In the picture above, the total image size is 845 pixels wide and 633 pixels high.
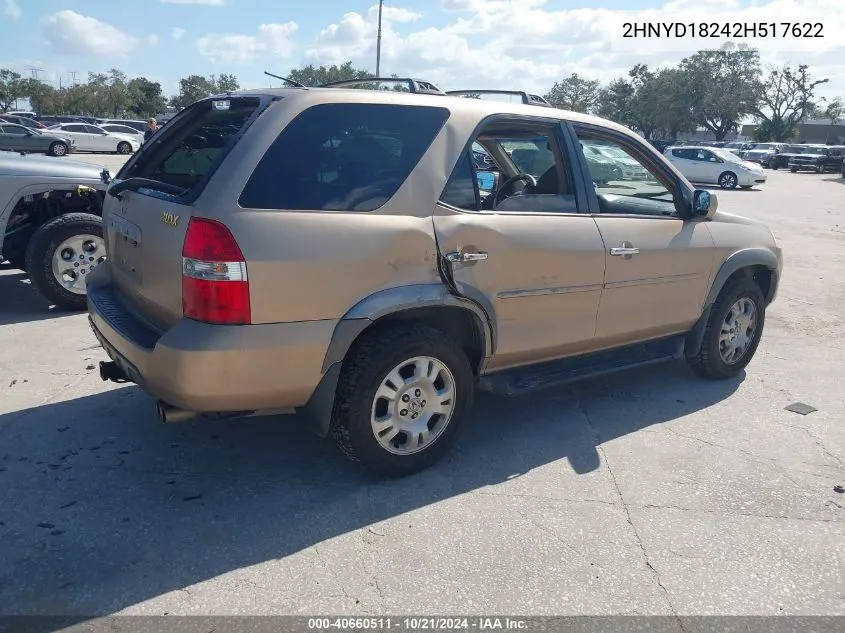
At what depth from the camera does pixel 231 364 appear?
2.95 metres

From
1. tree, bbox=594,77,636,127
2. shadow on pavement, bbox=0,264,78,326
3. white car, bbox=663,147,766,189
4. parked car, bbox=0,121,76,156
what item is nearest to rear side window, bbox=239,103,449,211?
shadow on pavement, bbox=0,264,78,326

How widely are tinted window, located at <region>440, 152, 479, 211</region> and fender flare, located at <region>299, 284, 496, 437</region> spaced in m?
0.44

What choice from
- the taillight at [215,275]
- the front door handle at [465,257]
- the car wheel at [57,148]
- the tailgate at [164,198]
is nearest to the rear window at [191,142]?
the tailgate at [164,198]

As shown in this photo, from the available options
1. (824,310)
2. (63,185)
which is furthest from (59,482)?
(824,310)

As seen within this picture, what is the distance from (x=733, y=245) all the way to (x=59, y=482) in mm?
4395

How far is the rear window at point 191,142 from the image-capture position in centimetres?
345

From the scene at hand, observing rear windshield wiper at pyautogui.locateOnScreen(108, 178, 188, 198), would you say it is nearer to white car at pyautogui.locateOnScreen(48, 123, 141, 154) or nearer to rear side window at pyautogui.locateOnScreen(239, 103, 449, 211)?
rear side window at pyautogui.locateOnScreen(239, 103, 449, 211)

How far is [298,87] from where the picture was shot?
11.7 ft

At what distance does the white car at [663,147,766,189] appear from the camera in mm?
27078

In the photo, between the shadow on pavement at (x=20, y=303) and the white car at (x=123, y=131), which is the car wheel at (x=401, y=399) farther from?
the white car at (x=123, y=131)

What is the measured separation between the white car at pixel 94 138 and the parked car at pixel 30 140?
2300 mm

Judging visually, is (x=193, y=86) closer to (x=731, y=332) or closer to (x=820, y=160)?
(x=820, y=160)

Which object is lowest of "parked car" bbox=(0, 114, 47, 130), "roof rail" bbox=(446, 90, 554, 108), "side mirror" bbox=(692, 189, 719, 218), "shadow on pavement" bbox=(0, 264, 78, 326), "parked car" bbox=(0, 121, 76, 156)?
"shadow on pavement" bbox=(0, 264, 78, 326)

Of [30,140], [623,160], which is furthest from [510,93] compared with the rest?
[30,140]
